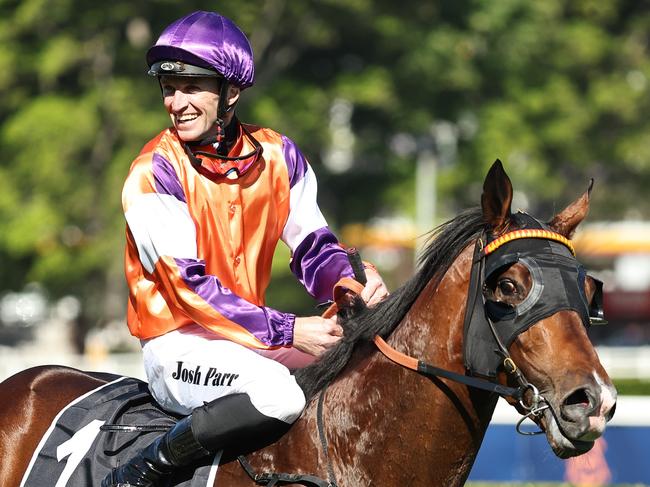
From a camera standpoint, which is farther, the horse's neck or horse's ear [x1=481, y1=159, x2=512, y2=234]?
the horse's neck

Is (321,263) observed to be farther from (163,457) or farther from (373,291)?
(163,457)

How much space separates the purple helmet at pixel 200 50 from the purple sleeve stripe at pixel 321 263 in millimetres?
624

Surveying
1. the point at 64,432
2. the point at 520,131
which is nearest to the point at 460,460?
the point at 64,432

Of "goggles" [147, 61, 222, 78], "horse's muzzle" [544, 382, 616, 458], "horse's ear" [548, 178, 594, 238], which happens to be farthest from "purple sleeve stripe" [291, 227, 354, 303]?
"horse's muzzle" [544, 382, 616, 458]

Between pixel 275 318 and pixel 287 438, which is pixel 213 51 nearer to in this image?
pixel 275 318

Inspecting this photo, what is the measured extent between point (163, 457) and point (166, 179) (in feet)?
2.85

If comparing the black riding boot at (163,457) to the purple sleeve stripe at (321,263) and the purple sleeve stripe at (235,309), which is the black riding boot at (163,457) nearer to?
the purple sleeve stripe at (235,309)

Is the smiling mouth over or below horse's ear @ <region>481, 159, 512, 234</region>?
over

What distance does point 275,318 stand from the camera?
349cm

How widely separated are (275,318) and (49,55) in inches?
650

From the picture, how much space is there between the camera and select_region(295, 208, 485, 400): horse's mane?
3.42 meters

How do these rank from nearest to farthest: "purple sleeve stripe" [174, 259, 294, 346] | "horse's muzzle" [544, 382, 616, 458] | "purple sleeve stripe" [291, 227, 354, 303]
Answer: "horse's muzzle" [544, 382, 616, 458]
"purple sleeve stripe" [174, 259, 294, 346]
"purple sleeve stripe" [291, 227, 354, 303]

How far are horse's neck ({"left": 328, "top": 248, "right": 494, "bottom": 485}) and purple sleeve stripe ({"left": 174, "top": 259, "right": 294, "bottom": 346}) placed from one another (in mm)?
341

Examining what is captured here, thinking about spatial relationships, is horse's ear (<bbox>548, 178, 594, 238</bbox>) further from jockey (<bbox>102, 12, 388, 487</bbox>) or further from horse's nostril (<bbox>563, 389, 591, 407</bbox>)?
jockey (<bbox>102, 12, 388, 487</bbox>)
